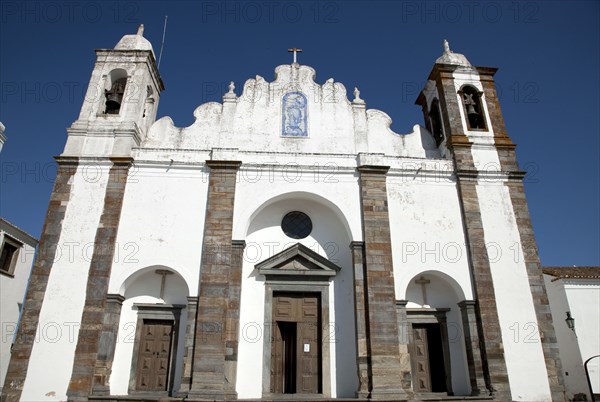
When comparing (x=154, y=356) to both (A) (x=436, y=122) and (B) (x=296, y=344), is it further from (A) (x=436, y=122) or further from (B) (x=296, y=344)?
(A) (x=436, y=122)

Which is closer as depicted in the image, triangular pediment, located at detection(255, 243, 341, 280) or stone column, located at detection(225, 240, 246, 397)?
stone column, located at detection(225, 240, 246, 397)

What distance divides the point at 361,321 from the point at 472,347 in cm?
283

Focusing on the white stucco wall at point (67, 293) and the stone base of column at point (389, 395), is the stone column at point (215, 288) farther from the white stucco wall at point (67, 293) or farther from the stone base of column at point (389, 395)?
the stone base of column at point (389, 395)

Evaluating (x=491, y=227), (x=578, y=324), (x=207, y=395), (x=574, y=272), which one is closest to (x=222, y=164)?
(x=207, y=395)

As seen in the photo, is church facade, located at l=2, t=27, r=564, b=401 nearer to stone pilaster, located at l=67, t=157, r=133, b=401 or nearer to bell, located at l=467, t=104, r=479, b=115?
stone pilaster, located at l=67, t=157, r=133, b=401

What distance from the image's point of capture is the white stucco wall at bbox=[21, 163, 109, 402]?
31.0ft

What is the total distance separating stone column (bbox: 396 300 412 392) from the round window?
128 inches

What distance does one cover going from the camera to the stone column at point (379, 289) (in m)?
9.80

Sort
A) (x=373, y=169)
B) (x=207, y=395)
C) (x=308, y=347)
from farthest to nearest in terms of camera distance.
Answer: (x=373, y=169), (x=308, y=347), (x=207, y=395)

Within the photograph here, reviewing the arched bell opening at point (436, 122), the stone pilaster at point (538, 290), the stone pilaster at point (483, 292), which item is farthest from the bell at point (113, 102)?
the stone pilaster at point (538, 290)

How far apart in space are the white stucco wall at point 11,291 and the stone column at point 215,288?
11.0 m

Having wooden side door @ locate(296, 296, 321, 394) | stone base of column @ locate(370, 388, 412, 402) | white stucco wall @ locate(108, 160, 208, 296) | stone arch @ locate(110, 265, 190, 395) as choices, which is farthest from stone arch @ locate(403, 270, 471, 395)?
stone arch @ locate(110, 265, 190, 395)

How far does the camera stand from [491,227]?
38.2 ft

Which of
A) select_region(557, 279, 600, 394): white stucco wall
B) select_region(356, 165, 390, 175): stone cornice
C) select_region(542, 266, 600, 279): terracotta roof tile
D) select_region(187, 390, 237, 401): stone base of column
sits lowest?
select_region(187, 390, 237, 401): stone base of column
